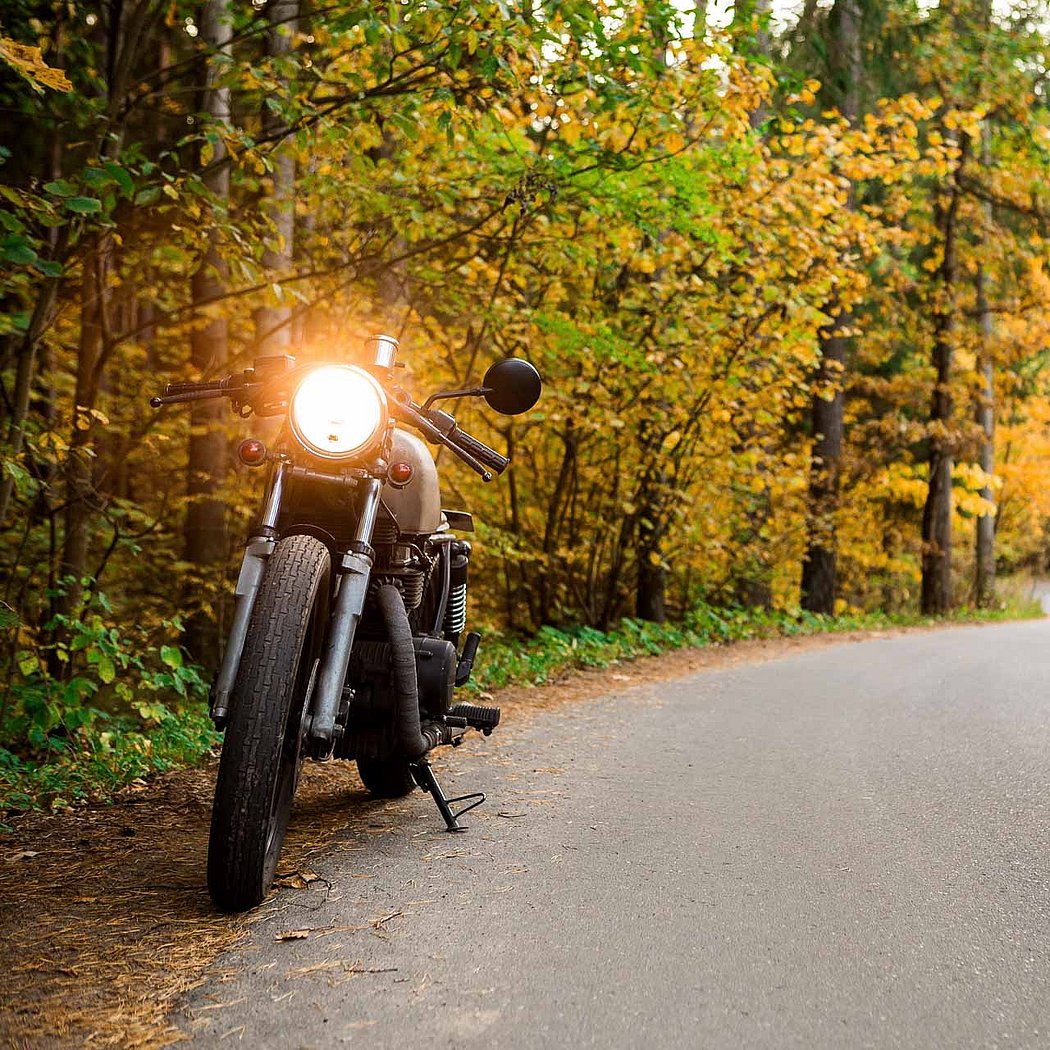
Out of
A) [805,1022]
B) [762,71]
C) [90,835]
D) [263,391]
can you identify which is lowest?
[90,835]

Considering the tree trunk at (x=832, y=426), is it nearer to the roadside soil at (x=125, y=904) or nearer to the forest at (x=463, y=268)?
the forest at (x=463, y=268)

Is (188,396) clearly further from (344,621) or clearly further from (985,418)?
(985,418)

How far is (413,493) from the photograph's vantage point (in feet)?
13.3

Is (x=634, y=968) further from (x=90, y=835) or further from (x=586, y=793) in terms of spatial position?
(x=90, y=835)

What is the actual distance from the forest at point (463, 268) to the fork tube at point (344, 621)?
173 centimetres

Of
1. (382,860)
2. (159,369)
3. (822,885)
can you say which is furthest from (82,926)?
(159,369)

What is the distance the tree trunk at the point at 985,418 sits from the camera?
20.7 meters

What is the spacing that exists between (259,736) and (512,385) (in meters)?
1.56

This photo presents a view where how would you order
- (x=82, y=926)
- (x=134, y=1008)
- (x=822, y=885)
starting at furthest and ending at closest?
1. (x=822, y=885)
2. (x=82, y=926)
3. (x=134, y=1008)

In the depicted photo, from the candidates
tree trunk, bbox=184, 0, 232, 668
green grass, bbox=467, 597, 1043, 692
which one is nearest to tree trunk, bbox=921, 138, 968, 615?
green grass, bbox=467, 597, 1043, 692

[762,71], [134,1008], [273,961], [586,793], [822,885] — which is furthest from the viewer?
[762,71]

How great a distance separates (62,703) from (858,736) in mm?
4464

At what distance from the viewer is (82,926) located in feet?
10.4

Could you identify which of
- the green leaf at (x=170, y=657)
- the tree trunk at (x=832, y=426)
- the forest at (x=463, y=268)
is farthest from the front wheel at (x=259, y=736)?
the tree trunk at (x=832, y=426)
